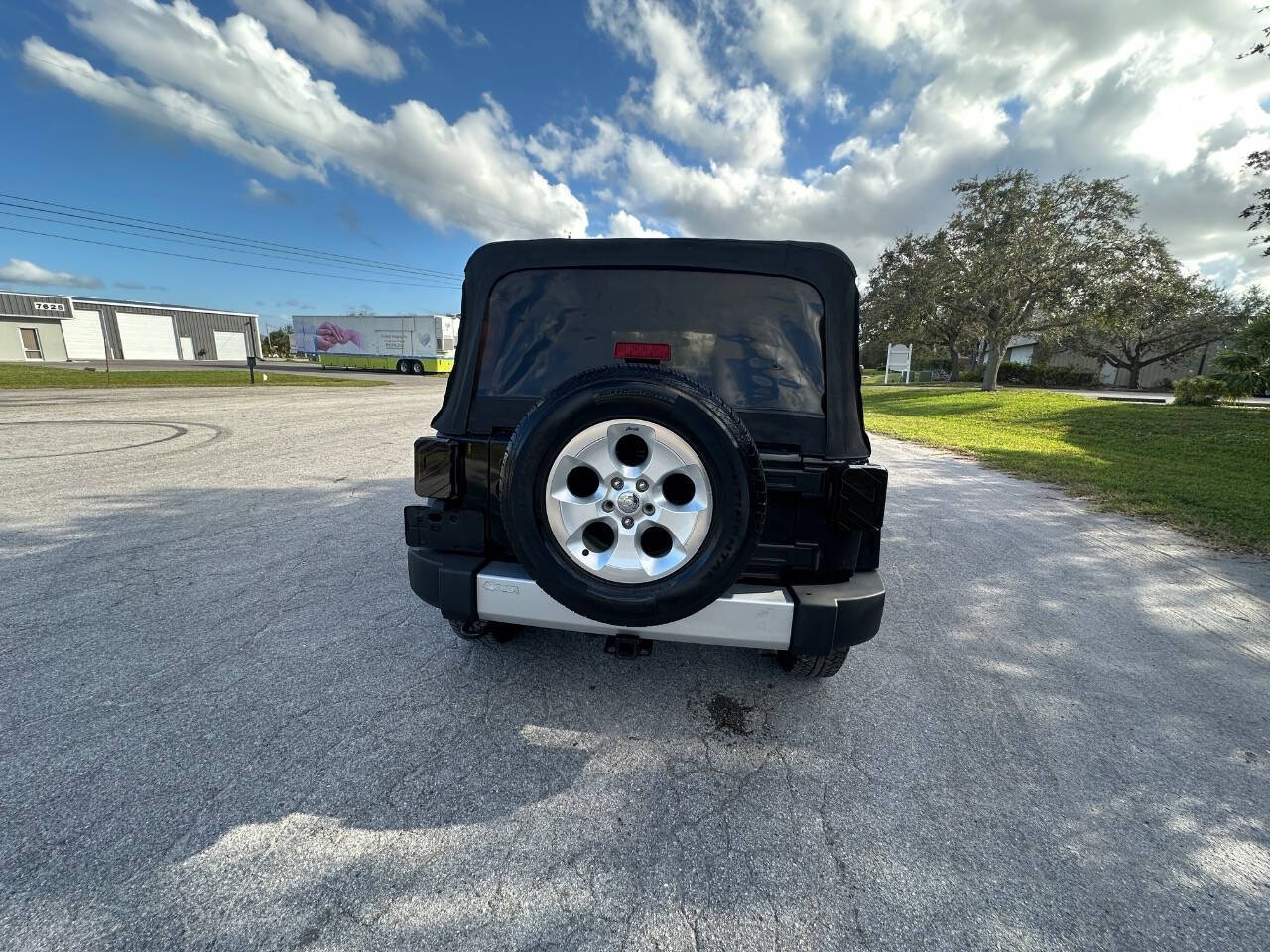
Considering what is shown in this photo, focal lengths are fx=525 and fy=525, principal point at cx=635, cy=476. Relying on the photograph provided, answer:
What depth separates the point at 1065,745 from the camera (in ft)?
7.72

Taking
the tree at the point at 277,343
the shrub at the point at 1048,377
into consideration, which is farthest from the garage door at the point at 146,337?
the shrub at the point at 1048,377

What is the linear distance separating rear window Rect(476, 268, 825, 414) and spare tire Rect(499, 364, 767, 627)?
0.45 m

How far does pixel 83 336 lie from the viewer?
5091cm

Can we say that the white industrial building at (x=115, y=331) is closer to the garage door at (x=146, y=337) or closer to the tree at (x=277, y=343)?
the garage door at (x=146, y=337)

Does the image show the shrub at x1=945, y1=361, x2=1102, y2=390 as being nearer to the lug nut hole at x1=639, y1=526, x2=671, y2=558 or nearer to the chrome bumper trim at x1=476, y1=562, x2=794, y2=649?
the chrome bumper trim at x1=476, y1=562, x2=794, y2=649

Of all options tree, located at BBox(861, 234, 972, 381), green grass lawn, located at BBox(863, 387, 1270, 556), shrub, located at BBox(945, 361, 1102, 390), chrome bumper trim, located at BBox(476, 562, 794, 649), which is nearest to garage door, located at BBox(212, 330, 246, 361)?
tree, located at BBox(861, 234, 972, 381)

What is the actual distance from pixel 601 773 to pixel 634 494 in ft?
3.76

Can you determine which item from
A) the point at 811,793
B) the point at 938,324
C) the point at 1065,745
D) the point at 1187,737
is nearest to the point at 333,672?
the point at 811,793

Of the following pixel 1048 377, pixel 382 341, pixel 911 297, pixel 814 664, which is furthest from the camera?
pixel 1048 377

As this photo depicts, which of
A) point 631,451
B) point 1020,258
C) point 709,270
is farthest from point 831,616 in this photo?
point 1020,258

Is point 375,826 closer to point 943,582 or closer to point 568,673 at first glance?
point 568,673

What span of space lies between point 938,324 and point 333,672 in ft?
119

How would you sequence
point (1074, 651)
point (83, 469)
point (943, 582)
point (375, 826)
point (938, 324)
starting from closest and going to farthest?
point (375, 826) < point (1074, 651) < point (943, 582) < point (83, 469) < point (938, 324)

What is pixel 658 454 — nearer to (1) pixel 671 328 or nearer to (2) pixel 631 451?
(2) pixel 631 451
